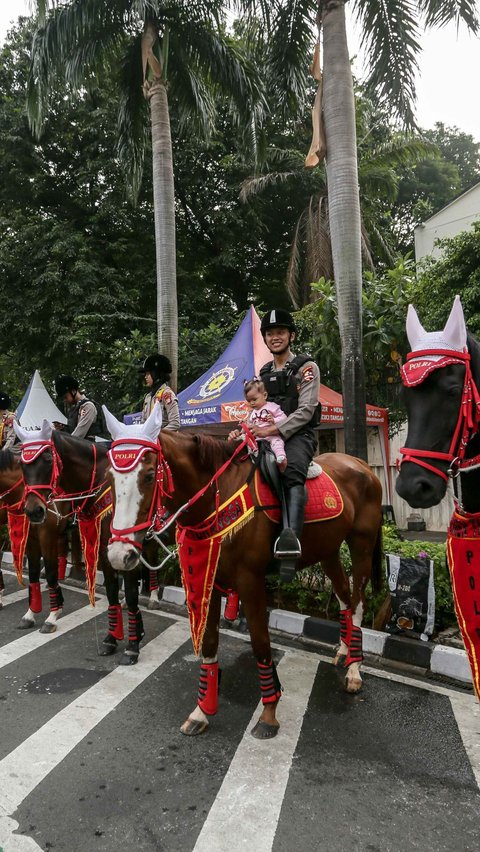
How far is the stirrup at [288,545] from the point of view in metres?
3.54

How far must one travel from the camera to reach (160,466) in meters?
3.40

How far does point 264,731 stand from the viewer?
3604 mm

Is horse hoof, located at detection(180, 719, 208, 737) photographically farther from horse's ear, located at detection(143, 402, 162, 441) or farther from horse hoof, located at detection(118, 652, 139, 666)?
horse's ear, located at detection(143, 402, 162, 441)

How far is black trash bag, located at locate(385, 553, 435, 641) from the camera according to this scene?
484cm

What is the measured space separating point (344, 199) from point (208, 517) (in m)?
5.59

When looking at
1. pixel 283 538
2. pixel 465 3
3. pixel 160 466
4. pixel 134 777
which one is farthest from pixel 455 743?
pixel 465 3

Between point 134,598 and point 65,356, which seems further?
point 65,356

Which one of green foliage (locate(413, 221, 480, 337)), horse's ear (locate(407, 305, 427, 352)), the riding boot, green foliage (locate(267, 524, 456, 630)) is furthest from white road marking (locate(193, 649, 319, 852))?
green foliage (locate(413, 221, 480, 337))

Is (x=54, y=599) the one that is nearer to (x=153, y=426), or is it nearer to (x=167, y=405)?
(x=167, y=405)

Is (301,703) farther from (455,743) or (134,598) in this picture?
(134,598)

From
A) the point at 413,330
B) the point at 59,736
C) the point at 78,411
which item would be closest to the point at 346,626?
the point at 59,736

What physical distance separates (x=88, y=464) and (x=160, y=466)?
247 centimetres

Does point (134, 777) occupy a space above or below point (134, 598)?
below

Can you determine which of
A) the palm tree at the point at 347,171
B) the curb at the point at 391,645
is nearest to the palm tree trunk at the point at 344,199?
the palm tree at the point at 347,171
